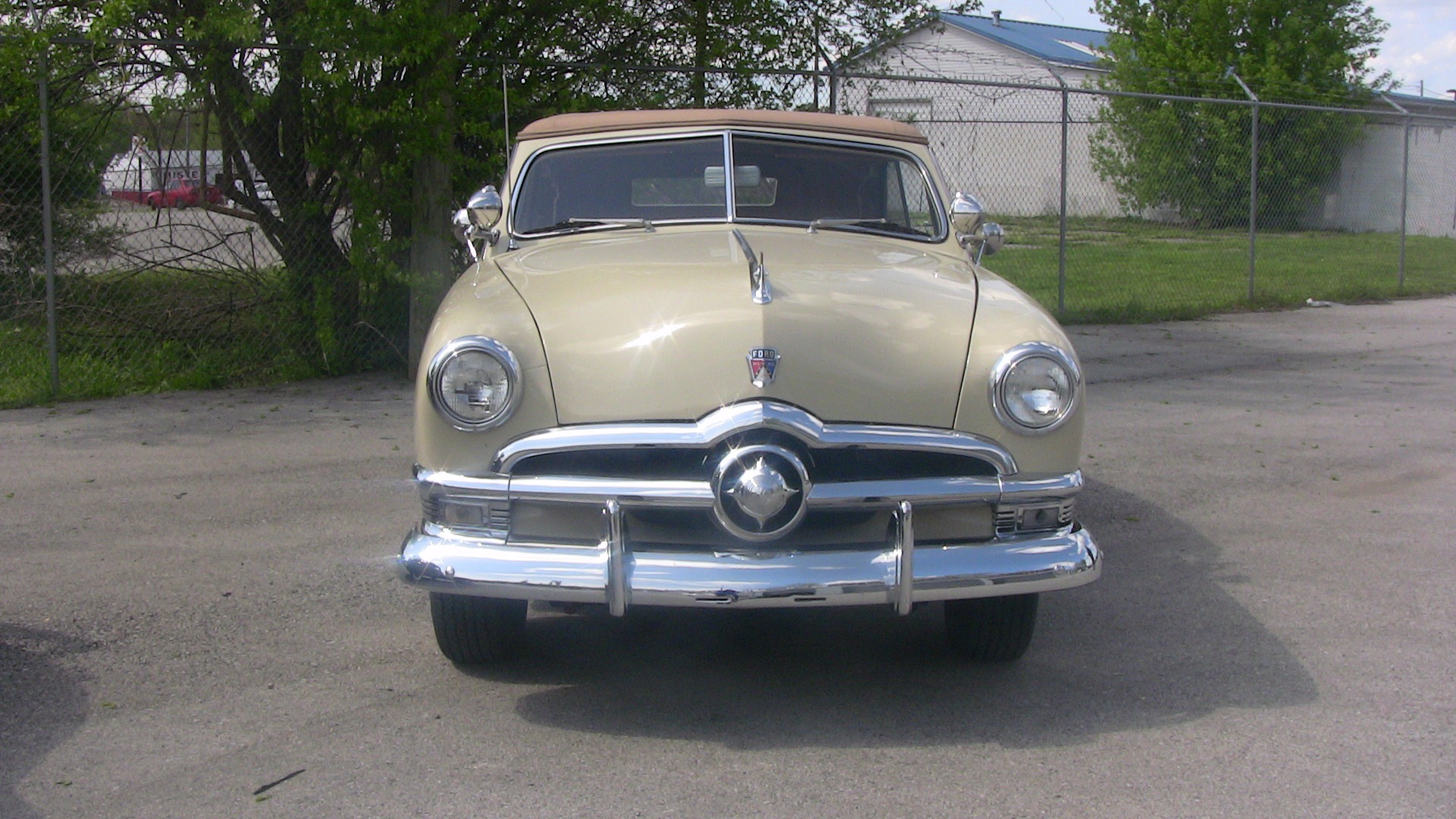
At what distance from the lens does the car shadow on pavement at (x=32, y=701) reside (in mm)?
3289

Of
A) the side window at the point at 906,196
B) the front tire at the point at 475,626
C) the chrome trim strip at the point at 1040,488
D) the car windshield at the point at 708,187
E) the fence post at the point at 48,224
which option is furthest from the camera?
the fence post at the point at 48,224

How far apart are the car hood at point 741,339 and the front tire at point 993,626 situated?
2.29 feet

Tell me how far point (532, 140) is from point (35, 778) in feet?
9.29

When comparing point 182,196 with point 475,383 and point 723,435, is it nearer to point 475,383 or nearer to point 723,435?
point 475,383

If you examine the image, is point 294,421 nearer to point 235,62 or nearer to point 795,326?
point 235,62

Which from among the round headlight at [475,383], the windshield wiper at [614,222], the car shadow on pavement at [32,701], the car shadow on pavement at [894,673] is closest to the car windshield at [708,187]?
the windshield wiper at [614,222]

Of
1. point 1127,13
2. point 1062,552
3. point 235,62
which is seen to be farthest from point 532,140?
point 1127,13

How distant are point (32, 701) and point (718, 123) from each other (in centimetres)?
289

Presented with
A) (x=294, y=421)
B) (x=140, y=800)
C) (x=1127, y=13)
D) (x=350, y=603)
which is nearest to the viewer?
(x=140, y=800)

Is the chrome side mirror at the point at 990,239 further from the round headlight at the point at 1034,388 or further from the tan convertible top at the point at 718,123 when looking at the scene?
the round headlight at the point at 1034,388

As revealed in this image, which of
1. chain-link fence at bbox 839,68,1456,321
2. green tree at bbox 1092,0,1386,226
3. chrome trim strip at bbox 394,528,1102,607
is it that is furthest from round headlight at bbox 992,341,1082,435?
green tree at bbox 1092,0,1386,226

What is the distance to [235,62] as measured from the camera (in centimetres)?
836

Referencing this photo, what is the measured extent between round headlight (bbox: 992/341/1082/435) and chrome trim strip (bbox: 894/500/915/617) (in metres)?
0.40

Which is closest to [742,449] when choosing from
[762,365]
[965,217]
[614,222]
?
[762,365]
